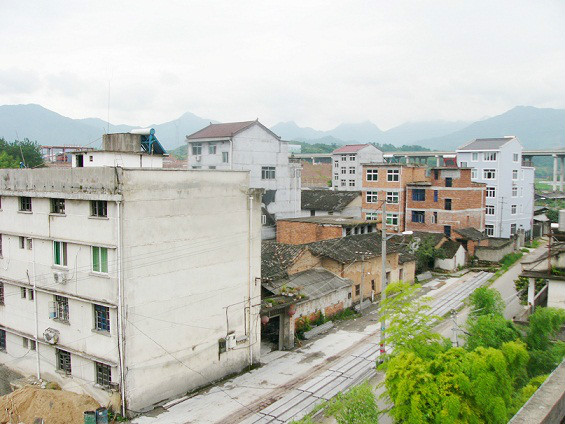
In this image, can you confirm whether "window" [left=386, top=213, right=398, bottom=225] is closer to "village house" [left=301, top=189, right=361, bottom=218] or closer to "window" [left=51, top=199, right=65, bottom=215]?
"village house" [left=301, top=189, right=361, bottom=218]

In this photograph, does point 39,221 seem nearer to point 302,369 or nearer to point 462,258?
point 302,369

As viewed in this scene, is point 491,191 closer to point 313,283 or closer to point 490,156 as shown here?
point 490,156

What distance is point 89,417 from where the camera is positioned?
1462 cm

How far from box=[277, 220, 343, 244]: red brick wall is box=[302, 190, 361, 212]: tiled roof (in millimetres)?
13140

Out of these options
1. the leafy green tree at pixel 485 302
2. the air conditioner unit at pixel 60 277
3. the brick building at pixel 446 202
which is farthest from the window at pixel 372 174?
the air conditioner unit at pixel 60 277

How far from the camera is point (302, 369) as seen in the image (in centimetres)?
1894

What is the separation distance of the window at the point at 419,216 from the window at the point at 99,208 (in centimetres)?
3322

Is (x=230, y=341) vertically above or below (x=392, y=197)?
below

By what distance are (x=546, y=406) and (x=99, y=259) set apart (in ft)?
44.6

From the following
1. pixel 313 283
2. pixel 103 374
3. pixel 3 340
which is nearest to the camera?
pixel 103 374

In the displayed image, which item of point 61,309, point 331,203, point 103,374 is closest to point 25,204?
point 61,309

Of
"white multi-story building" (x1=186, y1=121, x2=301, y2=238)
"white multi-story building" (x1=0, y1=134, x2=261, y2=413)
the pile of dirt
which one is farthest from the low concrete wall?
"white multi-story building" (x1=186, y1=121, x2=301, y2=238)

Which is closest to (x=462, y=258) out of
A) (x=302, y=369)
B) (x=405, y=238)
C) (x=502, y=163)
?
(x=405, y=238)

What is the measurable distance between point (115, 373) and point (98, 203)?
5.67 m
